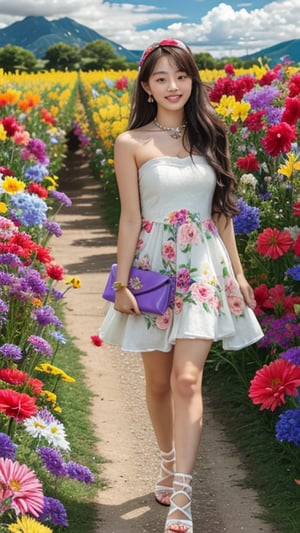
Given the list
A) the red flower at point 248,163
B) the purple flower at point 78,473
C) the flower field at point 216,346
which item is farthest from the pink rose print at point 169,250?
the red flower at point 248,163

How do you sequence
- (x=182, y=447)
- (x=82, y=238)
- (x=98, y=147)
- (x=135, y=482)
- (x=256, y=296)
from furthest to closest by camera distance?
(x=98, y=147) → (x=82, y=238) → (x=256, y=296) → (x=135, y=482) → (x=182, y=447)

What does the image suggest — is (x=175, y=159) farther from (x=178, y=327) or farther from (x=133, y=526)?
(x=133, y=526)

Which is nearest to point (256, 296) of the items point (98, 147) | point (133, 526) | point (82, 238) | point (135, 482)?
point (135, 482)

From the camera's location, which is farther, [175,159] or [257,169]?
[257,169]

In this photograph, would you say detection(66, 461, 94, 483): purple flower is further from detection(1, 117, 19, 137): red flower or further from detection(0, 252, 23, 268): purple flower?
detection(1, 117, 19, 137): red flower

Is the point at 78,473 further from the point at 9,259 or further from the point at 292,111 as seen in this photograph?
the point at 292,111

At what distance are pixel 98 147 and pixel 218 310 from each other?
1079cm

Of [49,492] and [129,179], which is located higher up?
[129,179]

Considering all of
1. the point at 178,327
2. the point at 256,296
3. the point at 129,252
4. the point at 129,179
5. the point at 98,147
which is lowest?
the point at 98,147

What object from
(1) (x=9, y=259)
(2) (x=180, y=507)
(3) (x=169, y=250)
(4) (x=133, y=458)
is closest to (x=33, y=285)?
(1) (x=9, y=259)

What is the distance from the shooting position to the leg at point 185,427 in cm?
316

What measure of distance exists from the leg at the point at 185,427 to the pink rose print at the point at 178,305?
13cm

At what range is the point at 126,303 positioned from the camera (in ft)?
10.9

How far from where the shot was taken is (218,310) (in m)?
3.33
